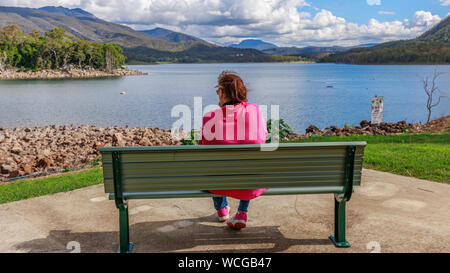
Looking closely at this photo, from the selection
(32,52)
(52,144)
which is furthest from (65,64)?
(52,144)

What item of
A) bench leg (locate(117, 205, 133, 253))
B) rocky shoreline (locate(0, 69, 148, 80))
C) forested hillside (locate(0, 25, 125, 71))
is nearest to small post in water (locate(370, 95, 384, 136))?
bench leg (locate(117, 205, 133, 253))

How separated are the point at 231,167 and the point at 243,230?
1.07 m

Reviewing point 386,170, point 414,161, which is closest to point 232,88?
point 386,170

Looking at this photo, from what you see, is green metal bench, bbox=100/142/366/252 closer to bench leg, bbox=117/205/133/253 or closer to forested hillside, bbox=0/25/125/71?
bench leg, bbox=117/205/133/253

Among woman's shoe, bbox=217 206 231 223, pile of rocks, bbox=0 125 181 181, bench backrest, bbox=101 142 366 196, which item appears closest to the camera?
bench backrest, bbox=101 142 366 196

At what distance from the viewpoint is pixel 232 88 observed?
3.59 meters

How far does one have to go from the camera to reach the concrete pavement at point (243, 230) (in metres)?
3.68

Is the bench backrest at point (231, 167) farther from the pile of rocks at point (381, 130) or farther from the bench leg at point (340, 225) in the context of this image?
the pile of rocks at point (381, 130)

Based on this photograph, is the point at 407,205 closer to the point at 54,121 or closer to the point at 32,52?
the point at 54,121

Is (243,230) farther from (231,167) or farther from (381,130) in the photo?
(381,130)

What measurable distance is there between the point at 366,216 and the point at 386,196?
921mm

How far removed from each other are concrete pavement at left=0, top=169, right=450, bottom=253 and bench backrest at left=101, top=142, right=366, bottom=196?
68 centimetres

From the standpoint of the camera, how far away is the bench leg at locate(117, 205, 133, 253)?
3.42 meters

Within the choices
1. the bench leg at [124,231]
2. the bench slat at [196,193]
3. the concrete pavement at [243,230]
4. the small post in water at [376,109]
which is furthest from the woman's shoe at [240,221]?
the small post in water at [376,109]
